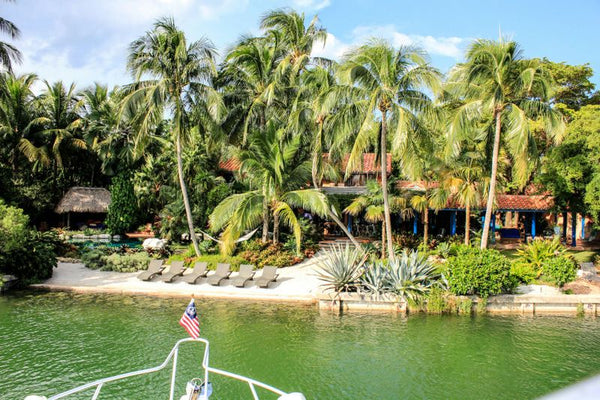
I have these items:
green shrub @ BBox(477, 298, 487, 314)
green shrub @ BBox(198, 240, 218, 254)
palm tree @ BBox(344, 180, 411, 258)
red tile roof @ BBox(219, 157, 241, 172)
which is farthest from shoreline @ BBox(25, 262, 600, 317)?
red tile roof @ BBox(219, 157, 241, 172)

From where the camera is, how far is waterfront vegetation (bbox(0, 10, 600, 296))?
53.0 feet

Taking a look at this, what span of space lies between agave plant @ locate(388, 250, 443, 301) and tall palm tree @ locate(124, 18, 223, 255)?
10241 mm

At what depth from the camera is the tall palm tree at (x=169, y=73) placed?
19.1 meters

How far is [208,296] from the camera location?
1625 cm

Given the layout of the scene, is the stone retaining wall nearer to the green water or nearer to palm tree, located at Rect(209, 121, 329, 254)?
the green water

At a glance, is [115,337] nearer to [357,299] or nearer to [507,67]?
[357,299]

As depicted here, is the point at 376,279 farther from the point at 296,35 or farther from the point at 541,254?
the point at 296,35

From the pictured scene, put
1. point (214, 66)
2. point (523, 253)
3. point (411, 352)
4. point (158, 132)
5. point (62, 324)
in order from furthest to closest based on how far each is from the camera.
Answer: point (158, 132) → point (214, 66) → point (523, 253) → point (62, 324) → point (411, 352)

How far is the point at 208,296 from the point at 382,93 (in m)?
9.65

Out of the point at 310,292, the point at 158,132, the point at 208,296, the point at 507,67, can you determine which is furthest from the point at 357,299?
the point at 158,132

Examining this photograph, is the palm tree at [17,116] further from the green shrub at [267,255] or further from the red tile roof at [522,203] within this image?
the red tile roof at [522,203]

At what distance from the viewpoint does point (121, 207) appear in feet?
100

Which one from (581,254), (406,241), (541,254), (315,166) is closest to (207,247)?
(315,166)

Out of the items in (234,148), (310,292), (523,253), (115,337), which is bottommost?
(115,337)
